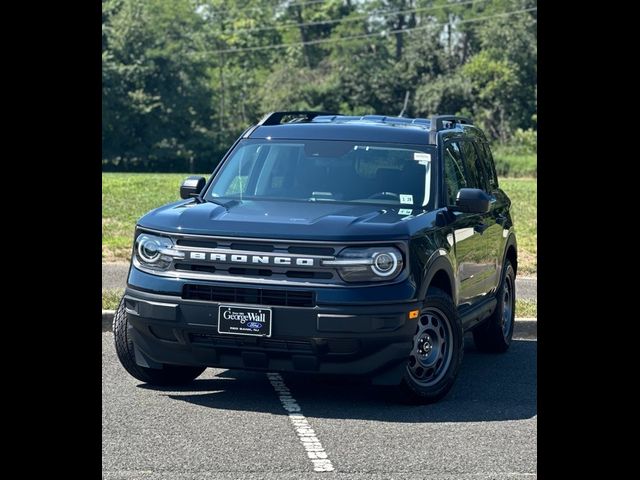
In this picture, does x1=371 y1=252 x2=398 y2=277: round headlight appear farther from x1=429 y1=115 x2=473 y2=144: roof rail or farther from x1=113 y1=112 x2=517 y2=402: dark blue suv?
x1=429 y1=115 x2=473 y2=144: roof rail

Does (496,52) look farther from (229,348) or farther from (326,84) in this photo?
(229,348)

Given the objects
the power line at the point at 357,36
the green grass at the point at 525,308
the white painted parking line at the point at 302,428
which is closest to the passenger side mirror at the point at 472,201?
the white painted parking line at the point at 302,428

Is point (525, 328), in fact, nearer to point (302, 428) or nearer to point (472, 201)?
point (472, 201)

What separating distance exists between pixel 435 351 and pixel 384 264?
0.87 meters

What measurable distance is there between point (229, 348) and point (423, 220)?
158 cm

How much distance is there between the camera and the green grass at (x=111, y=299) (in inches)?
464

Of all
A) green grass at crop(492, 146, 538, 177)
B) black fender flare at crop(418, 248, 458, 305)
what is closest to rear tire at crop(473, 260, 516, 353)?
black fender flare at crop(418, 248, 458, 305)

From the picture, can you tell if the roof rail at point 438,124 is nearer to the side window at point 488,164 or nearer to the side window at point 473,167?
the side window at point 473,167

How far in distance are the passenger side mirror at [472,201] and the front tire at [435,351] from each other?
68 cm

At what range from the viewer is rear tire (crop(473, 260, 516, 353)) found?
10.8 m

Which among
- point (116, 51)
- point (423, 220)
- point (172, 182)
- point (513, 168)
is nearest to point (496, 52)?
point (513, 168)

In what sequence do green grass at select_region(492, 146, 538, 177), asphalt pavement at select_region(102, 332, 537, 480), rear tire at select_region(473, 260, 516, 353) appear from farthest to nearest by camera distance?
1. green grass at select_region(492, 146, 538, 177)
2. rear tire at select_region(473, 260, 516, 353)
3. asphalt pavement at select_region(102, 332, 537, 480)

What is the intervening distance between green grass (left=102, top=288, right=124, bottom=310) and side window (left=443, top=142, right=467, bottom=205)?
359 cm
